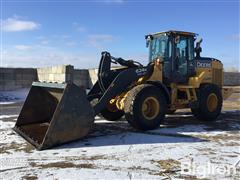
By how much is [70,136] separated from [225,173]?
3151mm

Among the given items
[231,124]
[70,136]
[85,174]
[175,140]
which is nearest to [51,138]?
[70,136]

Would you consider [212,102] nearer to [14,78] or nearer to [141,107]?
[141,107]

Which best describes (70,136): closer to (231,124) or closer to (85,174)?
(85,174)

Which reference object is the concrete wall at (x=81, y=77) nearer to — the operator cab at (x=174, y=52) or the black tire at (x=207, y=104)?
the operator cab at (x=174, y=52)

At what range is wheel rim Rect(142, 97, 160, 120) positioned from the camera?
927 centimetres

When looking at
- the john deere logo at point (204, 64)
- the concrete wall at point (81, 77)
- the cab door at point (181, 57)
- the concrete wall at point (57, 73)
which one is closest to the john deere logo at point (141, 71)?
the cab door at point (181, 57)

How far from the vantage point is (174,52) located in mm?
10539

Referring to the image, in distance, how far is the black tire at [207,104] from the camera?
1084cm

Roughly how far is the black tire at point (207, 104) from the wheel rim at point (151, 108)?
6.42 feet

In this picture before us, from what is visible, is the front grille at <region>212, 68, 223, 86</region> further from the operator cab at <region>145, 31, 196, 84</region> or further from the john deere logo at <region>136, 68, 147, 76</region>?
the john deere logo at <region>136, 68, 147, 76</region>

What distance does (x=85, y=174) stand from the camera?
18.6 ft

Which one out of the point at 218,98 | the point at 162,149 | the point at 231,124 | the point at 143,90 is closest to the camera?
the point at 162,149

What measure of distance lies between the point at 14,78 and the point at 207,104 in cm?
1364

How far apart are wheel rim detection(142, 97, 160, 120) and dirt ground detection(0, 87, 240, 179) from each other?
413 millimetres
